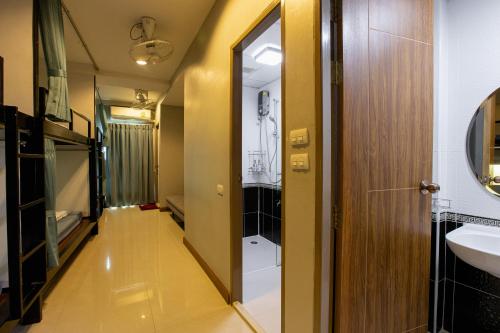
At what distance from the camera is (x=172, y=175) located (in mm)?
5836

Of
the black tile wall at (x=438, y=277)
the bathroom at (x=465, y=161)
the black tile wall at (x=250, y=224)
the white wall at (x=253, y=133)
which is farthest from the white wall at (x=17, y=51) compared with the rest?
the black tile wall at (x=438, y=277)

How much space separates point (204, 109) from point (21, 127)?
1429 millimetres

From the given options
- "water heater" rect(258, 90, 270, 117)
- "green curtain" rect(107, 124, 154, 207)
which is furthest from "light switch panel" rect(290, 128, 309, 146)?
"green curtain" rect(107, 124, 154, 207)

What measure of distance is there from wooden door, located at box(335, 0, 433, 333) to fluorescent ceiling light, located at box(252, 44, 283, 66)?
53.6 inches

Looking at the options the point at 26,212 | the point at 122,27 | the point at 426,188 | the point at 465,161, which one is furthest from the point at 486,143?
the point at 122,27

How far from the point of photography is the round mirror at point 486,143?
1.49 meters

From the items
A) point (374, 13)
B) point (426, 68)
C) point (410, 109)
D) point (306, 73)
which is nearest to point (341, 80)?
point (306, 73)

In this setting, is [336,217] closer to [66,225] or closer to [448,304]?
[448,304]

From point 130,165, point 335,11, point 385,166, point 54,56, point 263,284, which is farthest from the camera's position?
point 130,165

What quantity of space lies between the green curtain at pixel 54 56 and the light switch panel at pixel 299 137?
205 centimetres

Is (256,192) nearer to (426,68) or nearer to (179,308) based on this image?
(179,308)

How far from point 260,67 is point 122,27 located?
5.50 ft

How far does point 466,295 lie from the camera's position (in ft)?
5.08

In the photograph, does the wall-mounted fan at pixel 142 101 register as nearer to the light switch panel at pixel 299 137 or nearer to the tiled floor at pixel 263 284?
the tiled floor at pixel 263 284
